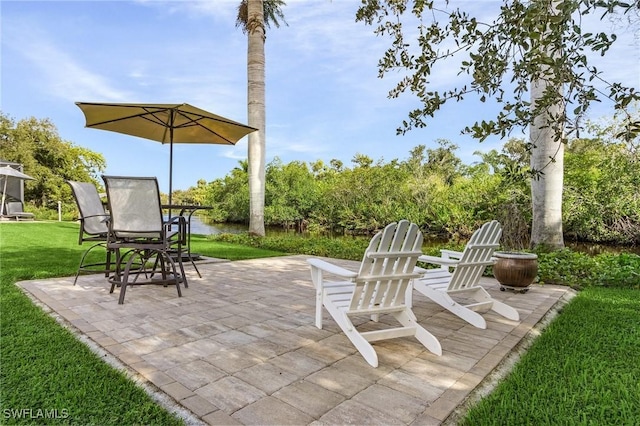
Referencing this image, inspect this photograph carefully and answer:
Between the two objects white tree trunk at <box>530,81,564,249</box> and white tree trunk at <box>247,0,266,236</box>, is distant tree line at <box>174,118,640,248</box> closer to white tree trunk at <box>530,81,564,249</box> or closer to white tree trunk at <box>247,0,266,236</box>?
white tree trunk at <box>530,81,564,249</box>

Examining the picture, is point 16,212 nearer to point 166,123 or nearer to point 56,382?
point 166,123

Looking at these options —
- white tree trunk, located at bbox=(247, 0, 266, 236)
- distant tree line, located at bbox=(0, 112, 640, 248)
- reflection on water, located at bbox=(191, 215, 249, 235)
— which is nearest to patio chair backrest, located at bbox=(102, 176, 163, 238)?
distant tree line, located at bbox=(0, 112, 640, 248)

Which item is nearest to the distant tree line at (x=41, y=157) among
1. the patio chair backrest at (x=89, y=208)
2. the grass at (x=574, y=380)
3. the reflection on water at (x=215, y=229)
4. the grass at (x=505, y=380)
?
the reflection on water at (x=215, y=229)

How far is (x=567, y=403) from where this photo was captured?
186cm

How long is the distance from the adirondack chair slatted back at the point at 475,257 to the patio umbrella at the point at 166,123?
332 cm

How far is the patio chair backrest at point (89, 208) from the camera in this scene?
407cm

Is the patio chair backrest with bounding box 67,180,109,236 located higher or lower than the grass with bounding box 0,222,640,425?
higher

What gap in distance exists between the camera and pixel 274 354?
2385mm

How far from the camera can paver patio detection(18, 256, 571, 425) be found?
69.5 inches

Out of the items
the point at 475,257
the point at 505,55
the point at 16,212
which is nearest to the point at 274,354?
the point at 475,257

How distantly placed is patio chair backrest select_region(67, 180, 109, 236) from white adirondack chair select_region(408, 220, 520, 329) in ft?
11.1

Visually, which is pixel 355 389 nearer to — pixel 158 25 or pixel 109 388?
pixel 109 388

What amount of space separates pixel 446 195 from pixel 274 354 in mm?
15667

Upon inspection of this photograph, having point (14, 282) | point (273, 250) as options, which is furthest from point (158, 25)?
point (14, 282)
